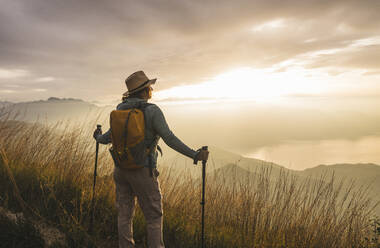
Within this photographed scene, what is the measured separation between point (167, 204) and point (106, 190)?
1.13 m

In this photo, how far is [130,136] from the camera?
82.1 inches

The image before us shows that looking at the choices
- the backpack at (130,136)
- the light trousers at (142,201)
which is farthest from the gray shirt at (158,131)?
the light trousers at (142,201)

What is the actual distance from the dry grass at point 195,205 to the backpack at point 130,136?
1.24 m

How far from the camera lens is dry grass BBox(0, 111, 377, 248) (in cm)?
289

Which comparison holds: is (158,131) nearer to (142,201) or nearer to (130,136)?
(130,136)

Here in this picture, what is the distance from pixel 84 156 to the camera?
4.50 m

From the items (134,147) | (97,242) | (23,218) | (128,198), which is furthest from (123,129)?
(23,218)

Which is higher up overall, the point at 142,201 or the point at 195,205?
the point at 142,201

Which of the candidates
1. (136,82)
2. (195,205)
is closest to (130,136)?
(136,82)

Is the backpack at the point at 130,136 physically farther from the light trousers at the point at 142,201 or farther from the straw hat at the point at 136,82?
the straw hat at the point at 136,82

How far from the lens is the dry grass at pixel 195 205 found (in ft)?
9.48

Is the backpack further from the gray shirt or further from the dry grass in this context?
the dry grass

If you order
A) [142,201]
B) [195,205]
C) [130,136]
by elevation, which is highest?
[130,136]

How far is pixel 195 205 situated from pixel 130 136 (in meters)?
2.56
